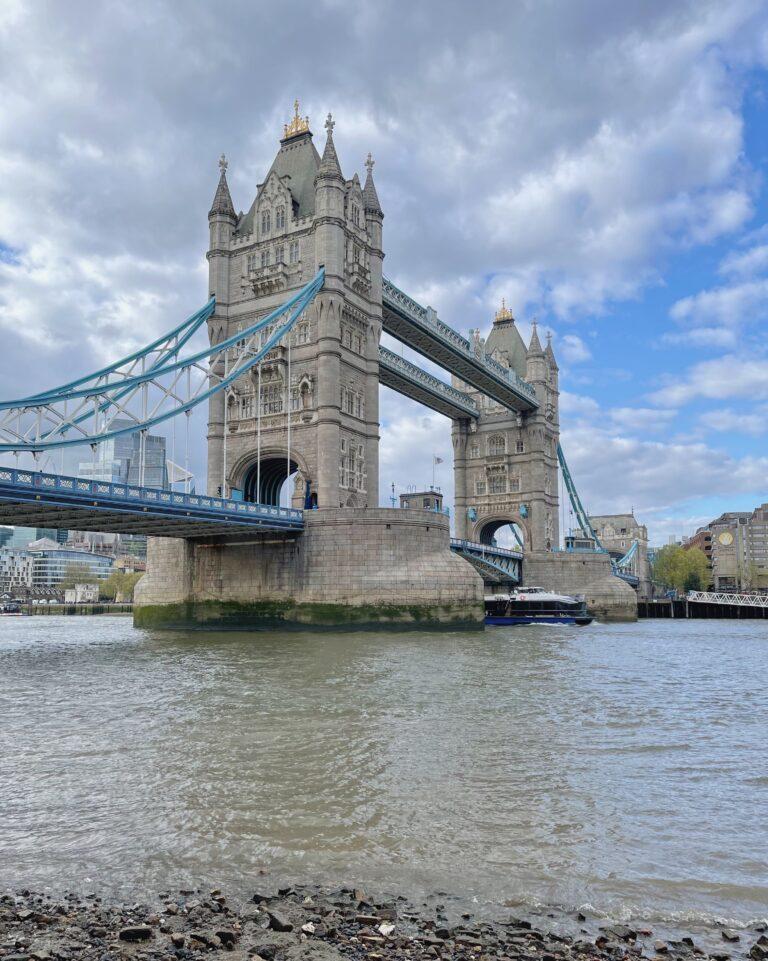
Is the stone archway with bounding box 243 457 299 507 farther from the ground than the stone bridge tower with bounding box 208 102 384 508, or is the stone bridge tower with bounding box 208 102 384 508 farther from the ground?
the stone bridge tower with bounding box 208 102 384 508

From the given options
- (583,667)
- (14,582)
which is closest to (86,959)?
(583,667)

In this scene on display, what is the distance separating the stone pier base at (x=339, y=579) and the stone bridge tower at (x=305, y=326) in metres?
3.83

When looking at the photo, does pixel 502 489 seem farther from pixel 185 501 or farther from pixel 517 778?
pixel 517 778

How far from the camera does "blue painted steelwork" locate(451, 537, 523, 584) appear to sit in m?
48.7

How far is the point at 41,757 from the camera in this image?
9602mm

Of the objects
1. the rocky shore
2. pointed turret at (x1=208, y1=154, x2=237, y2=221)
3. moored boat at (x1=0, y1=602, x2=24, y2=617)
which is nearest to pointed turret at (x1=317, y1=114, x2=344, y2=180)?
pointed turret at (x1=208, y1=154, x2=237, y2=221)

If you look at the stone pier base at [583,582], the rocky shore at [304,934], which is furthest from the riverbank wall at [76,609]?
the rocky shore at [304,934]

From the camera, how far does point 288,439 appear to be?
3656cm

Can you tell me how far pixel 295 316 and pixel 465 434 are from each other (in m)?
35.0

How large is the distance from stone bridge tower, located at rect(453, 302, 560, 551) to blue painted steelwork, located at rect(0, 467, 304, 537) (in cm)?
3534

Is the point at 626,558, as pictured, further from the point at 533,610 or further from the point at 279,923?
the point at 279,923

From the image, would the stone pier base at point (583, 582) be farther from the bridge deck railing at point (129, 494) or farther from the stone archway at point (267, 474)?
the bridge deck railing at point (129, 494)

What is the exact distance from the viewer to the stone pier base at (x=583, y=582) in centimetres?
5759

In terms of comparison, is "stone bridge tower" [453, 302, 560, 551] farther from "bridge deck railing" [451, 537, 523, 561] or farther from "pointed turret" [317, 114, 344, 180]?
"pointed turret" [317, 114, 344, 180]
